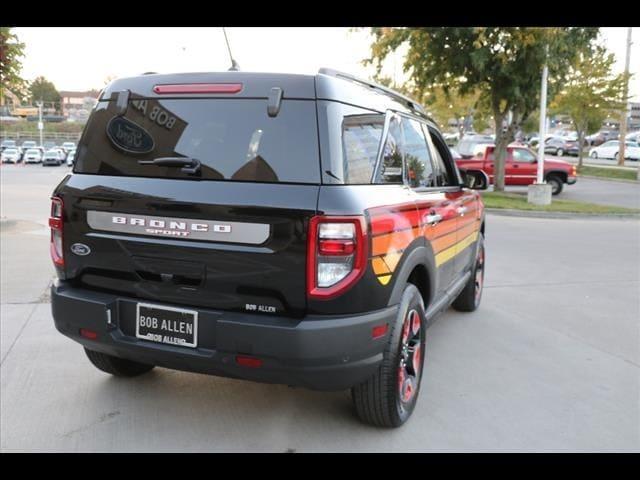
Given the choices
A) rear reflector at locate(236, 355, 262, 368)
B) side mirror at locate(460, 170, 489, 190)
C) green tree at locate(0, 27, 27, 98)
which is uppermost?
green tree at locate(0, 27, 27, 98)

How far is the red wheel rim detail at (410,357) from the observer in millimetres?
3266

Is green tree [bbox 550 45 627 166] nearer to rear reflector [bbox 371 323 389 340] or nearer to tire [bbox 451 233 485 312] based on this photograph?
tire [bbox 451 233 485 312]

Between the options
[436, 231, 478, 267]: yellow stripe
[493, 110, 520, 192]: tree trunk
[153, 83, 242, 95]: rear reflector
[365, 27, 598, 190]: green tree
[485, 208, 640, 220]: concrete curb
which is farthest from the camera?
[493, 110, 520, 192]: tree trunk

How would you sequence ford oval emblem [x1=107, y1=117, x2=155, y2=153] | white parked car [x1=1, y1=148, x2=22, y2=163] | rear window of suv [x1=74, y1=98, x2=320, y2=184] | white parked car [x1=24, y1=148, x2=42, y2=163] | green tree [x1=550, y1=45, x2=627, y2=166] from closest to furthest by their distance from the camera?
rear window of suv [x1=74, y1=98, x2=320, y2=184]
ford oval emblem [x1=107, y1=117, x2=155, y2=153]
green tree [x1=550, y1=45, x2=627, y2=166]
white parked car [x1=24, y1=148, x2=42, y2=163]
white parked car [x1=1, y1=148, x2=22, y2=163]

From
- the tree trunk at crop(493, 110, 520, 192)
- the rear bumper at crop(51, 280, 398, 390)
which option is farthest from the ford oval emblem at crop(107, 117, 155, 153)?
the tree trunk at crop(493, 110, 520, 192)

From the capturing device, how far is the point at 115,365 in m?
3.78

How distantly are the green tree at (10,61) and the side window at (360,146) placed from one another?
27.8 ft

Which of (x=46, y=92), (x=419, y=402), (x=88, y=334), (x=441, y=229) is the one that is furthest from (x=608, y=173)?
(x=46, y=92)

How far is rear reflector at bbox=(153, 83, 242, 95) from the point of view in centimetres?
290

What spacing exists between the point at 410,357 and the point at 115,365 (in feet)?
6.34

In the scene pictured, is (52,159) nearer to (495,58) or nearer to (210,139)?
(495,58)

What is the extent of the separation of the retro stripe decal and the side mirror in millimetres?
1035

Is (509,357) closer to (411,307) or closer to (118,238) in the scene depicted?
(411,307)
